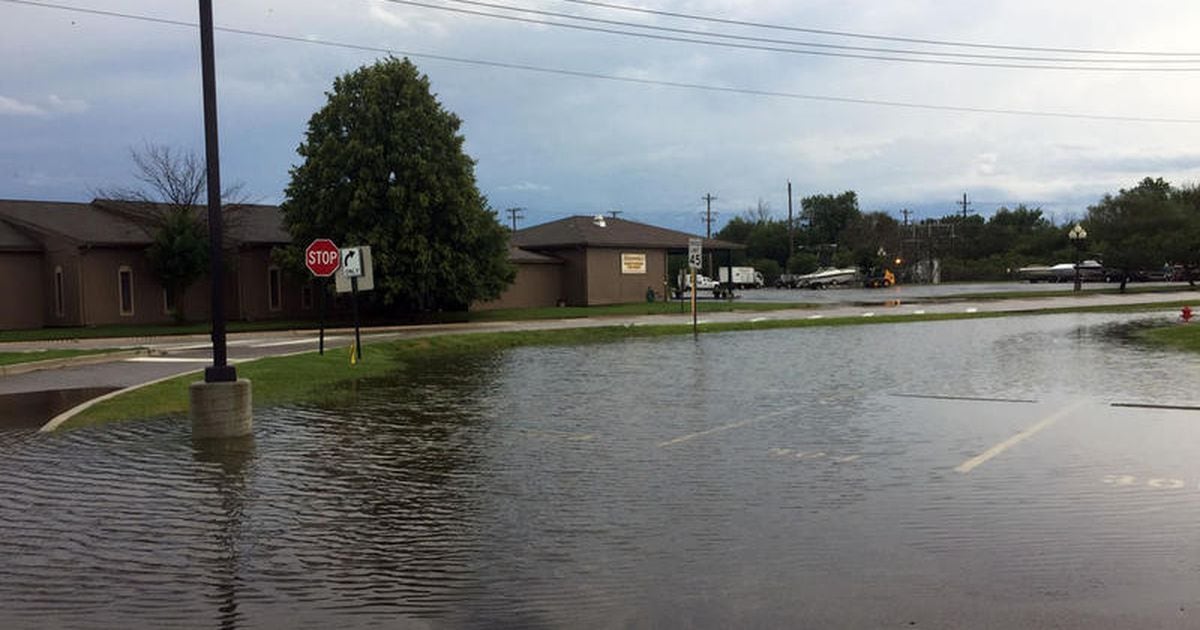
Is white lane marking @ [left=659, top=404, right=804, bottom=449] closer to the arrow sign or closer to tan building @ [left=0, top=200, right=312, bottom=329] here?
the arrow sign

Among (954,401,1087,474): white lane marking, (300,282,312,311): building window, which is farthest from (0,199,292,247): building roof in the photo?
(954,401,1087,474): white lane marking

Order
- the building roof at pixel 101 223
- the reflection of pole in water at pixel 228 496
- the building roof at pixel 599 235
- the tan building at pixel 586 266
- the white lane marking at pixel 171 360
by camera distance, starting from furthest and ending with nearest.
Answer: the building roof at pixel 599 235 → the tan building at pixel 586 266 → the building roof at pixel 101 223 → the white lane marking at pixel 171 360 → the reflection of pole in water at pixel 228 496

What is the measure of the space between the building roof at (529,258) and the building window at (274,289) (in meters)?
12.4

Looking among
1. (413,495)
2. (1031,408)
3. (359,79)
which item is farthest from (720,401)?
(359,79)

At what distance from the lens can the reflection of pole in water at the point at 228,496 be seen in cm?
610

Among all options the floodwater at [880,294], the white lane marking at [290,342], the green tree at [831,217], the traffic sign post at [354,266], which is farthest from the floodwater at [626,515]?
the green tree at [831,217]

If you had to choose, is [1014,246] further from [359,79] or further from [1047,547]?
[1047,547]

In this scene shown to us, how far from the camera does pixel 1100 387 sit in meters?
16.4

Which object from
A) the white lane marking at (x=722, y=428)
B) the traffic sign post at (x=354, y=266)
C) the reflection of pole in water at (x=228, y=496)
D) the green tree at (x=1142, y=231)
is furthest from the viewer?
the green tree at (x=1142, y=231)

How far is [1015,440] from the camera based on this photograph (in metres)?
11.5

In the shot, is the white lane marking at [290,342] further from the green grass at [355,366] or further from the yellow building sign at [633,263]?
the yellow building sign at [633,263]

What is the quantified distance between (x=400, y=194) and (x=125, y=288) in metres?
11.7

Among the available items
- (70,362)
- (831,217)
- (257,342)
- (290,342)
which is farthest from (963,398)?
(831,217)

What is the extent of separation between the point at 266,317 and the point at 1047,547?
139 feet
